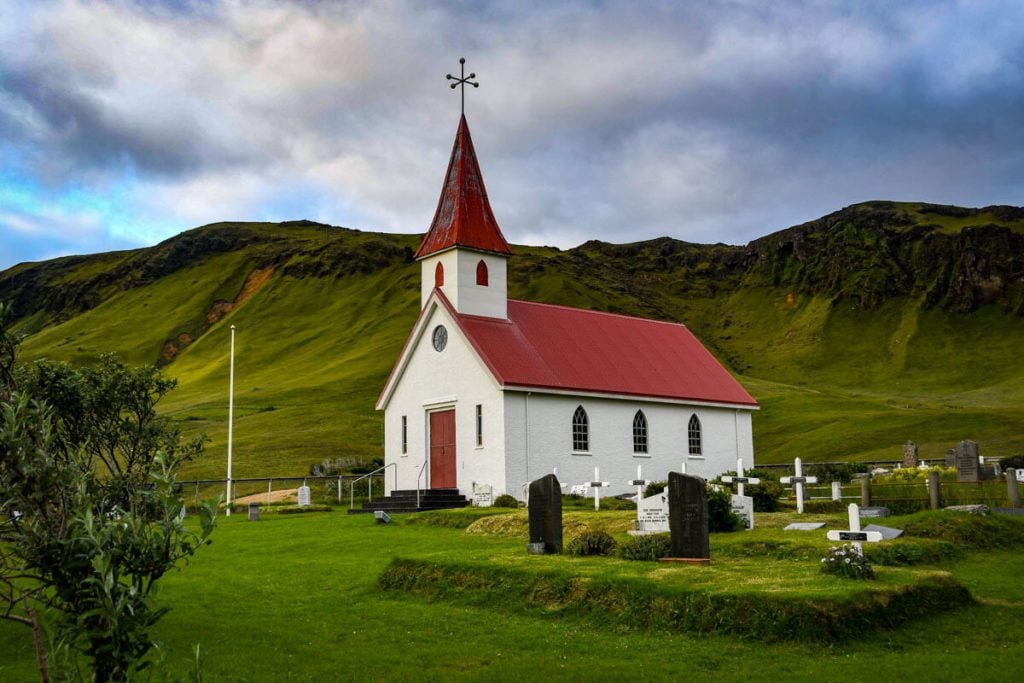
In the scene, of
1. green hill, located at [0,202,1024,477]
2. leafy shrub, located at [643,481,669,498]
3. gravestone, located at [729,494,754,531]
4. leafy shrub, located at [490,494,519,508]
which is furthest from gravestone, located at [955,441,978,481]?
green hill, located at [0,202,1024,477]

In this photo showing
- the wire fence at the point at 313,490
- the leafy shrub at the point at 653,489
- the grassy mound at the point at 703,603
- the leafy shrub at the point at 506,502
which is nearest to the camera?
the grassy mound at the point at 703,603

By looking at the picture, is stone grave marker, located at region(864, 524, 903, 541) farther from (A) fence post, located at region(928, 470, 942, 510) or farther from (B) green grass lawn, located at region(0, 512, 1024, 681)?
(A) fence post, located at region(928, 470, 942, 510)

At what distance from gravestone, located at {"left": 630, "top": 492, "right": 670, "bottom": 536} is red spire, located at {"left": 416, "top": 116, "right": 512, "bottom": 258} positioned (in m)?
19.0

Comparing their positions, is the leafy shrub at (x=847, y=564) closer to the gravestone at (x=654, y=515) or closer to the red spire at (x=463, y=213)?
the gravestone at (x=654, y=515)

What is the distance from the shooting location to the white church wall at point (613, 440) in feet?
117

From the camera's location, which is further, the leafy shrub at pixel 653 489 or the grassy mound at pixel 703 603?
the leafy shrub at pixel 653 489

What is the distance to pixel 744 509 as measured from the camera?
76.1ft

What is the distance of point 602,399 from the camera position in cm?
3878

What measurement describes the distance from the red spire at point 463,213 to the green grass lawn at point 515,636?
19531 mm

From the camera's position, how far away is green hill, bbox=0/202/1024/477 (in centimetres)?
7162

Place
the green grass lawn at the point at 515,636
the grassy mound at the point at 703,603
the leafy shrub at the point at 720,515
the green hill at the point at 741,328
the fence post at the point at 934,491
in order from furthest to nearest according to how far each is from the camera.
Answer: the green hill at the point at 741,328 < the fence post at the point at 934,491 < the leafy shrub at the point at 720,515 < the grassy mound at the point at 703,603 < the green grass lawn at the point at 515,636

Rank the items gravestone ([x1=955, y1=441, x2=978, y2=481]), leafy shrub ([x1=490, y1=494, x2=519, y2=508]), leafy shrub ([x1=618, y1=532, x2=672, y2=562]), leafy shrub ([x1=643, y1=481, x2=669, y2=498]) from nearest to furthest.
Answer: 1. leafy shrub ([x1=618, y1=532, x2=672, y2=562])
2. leafy shrub ([x1=643, y1=481, x2=669, y2=498])
3. gravestone ([x1=955, y1=441, x2=978, y2=481])
4. leafy shrub ([x1=490, y1=494, x2=519, y2=508])

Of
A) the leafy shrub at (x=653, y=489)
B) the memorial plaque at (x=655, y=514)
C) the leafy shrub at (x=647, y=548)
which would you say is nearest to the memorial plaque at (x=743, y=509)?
the memorial plaque at (x=655, y=514)

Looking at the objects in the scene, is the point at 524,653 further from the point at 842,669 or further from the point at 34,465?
the point at 34,465
